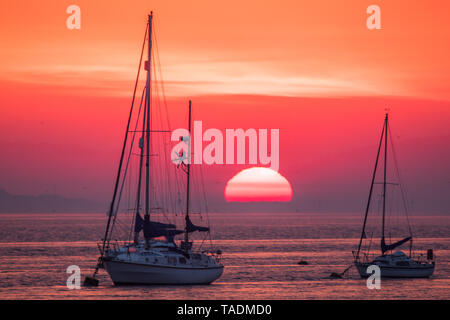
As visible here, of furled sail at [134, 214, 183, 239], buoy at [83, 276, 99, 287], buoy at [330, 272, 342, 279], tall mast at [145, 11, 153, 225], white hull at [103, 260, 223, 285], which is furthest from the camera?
buoy at [330, 272, 342, 279]

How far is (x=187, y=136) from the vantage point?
55.6 meters

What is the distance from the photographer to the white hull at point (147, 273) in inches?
2115

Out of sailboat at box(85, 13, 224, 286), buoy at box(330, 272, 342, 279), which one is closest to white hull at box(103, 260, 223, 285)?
sailboat at box(85, 13, 224, 286)

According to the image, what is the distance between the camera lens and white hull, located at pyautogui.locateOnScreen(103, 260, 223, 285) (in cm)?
5372

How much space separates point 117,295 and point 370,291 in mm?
20669

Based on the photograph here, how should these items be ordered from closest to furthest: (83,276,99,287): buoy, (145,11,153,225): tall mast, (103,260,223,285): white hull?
(145,11,153,225): tall mast, (103,260,223,285): white hull, (83,276,99,287): buoy

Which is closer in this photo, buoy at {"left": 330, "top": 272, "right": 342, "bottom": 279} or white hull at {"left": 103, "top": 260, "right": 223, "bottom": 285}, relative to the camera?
white hull at {"left": 103, "top": 260, "right": 223, "bottom": 285}

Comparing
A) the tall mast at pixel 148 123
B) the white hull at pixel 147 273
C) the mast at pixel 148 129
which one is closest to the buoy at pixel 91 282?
the white hull at pixel 147 273

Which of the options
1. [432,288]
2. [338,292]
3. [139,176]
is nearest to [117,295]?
[139,176]

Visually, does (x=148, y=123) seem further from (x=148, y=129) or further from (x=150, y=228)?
(x=150, y=228)

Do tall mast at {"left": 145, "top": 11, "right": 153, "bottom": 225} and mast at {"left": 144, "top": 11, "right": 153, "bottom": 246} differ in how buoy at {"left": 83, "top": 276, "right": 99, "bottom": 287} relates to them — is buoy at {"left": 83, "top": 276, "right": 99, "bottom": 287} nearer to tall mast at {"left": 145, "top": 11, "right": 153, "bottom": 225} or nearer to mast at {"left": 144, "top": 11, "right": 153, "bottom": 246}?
mast at {"left": 144, "top": 11, "right": 153, "bottom": 246}

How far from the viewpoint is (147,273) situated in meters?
53.7

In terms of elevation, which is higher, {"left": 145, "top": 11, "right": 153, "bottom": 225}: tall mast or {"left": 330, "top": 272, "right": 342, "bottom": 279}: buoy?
{"left": 145, "top": 11, "right": 153, "bottom": 225}: tall mast
